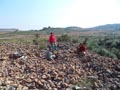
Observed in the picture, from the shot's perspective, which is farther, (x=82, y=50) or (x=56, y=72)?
(x=82, y=50)

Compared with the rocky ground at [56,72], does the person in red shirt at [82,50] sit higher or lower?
higher

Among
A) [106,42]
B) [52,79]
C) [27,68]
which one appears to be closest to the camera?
[52,79]

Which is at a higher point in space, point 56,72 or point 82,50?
point 82,50

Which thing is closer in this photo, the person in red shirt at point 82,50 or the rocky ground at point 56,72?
the rocky ground at point 56,72

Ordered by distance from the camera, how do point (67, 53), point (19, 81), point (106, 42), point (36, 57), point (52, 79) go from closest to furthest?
point (19, 81), point (52, 79), point (36, 57), point (67, 53), point (106, 42)

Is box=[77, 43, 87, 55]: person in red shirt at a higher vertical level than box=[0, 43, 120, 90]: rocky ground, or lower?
higher

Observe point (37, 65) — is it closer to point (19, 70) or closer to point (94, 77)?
point (19, 70)

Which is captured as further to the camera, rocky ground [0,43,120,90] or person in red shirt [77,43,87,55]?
person in red shirt [77,43,87,55]

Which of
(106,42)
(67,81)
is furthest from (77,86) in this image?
(106,42)

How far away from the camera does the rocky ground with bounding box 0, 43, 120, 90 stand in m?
12.3

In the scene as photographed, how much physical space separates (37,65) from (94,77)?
103 inches

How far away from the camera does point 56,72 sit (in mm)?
13727

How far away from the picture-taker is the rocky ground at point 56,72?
40.5ft

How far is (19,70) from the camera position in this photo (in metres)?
13.6
